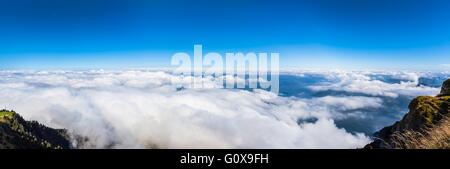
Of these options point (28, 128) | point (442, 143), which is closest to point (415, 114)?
point (442, 143)

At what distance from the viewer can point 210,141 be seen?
192750 mm

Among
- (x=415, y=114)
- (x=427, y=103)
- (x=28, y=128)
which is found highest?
(x=427, y=103)

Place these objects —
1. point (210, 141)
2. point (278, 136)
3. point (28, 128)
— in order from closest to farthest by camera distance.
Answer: point (28, 128) < point (278, 136) < point (210, 141)
